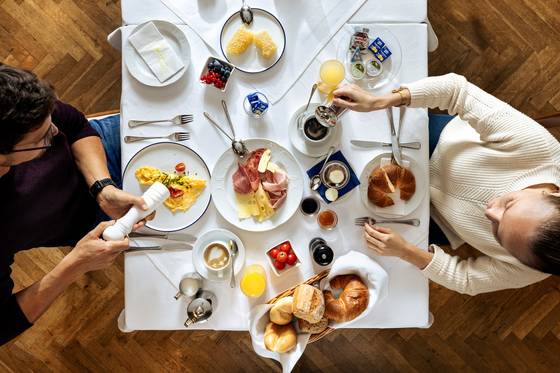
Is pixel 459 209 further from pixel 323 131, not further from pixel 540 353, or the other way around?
pixel 540 353

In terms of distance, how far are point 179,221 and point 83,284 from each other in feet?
3.68

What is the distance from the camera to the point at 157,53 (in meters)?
1.43

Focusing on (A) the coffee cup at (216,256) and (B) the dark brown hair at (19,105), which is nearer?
(B) the dark brown hair at (19,105)

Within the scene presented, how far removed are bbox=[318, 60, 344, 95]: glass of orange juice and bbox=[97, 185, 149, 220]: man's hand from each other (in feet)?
2.22

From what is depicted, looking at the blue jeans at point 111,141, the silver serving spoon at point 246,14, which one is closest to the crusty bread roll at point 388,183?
the silver serving spoon at point 246,14

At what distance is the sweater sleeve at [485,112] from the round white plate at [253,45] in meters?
0.42

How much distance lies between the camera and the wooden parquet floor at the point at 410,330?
87.6 inches

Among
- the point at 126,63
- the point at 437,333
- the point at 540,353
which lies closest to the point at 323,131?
the point at 126,63

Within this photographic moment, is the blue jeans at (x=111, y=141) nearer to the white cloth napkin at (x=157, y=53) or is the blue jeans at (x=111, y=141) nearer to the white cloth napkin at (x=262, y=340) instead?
the white cloth napkin at (x=157, y=53)

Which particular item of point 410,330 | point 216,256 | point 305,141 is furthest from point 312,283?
point 410,330

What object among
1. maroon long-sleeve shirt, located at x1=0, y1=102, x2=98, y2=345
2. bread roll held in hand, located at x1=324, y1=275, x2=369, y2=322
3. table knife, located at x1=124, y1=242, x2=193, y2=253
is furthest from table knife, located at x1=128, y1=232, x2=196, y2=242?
bread roll held in hand, located at x1=324, y1=275, x2=369, y2=322

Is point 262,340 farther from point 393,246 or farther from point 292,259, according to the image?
point 393,246

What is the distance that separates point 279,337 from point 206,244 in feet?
1.20

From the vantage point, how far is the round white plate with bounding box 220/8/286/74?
56.6 inches
